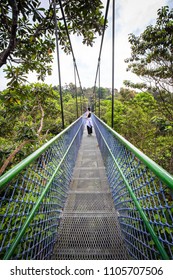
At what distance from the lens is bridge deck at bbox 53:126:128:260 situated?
47.9 inches

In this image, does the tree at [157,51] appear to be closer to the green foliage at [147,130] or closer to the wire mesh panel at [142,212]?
the green foliage at [147,130]

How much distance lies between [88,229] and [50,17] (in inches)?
137

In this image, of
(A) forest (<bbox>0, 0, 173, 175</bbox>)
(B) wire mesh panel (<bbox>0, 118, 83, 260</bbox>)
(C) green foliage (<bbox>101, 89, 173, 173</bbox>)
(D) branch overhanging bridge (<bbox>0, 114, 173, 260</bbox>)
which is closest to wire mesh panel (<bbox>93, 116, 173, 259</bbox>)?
(D) branch overhanging bridge (<bbox>0, 114, 173, 260</bbox>)

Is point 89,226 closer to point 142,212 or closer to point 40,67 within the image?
point 142,212

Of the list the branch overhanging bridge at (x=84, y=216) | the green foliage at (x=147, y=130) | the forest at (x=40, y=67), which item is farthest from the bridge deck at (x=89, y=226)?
the green foliage at (x=147, y=130)

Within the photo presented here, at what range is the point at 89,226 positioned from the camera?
1.45 metres

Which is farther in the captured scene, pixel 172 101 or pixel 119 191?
pixel 172 101

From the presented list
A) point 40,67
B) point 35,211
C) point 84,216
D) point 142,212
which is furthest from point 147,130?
point 35,211

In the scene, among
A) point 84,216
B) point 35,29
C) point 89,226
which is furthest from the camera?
point 35,29

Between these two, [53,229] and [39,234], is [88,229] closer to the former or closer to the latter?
[53,229]

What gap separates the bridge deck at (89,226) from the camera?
1.22 m

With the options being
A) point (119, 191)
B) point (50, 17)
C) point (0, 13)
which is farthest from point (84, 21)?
point (119, 191)

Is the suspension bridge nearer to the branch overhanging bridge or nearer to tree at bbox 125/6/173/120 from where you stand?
the branch overhanging bridge
